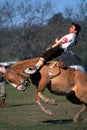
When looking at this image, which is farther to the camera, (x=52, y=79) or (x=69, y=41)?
(x=69, y=41)

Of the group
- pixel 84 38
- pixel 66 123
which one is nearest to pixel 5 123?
pixel 66 123

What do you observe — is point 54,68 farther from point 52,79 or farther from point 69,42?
point 69,42

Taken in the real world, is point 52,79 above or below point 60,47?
below

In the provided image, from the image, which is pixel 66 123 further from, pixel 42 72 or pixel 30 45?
pixel 30 45

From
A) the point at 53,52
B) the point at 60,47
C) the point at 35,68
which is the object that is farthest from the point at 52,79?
the point at 60,47

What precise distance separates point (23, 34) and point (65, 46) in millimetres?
64454

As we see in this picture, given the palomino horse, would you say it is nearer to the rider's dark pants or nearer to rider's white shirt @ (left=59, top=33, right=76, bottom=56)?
the rider's dark pants

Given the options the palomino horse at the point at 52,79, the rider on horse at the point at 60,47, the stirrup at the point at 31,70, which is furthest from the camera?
the rider on horse at the point at 60,47

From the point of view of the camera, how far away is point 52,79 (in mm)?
13586

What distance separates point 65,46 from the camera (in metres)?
13.8

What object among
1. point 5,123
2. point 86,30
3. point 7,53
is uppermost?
point 5,123

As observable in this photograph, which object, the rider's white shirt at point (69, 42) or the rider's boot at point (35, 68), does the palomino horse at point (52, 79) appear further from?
the rider's white shirt at point (69, 42)

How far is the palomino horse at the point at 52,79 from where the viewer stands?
1358 centimetres

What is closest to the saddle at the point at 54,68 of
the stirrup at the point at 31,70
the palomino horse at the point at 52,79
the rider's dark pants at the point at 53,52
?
the palomino horse at the point at 52,79
